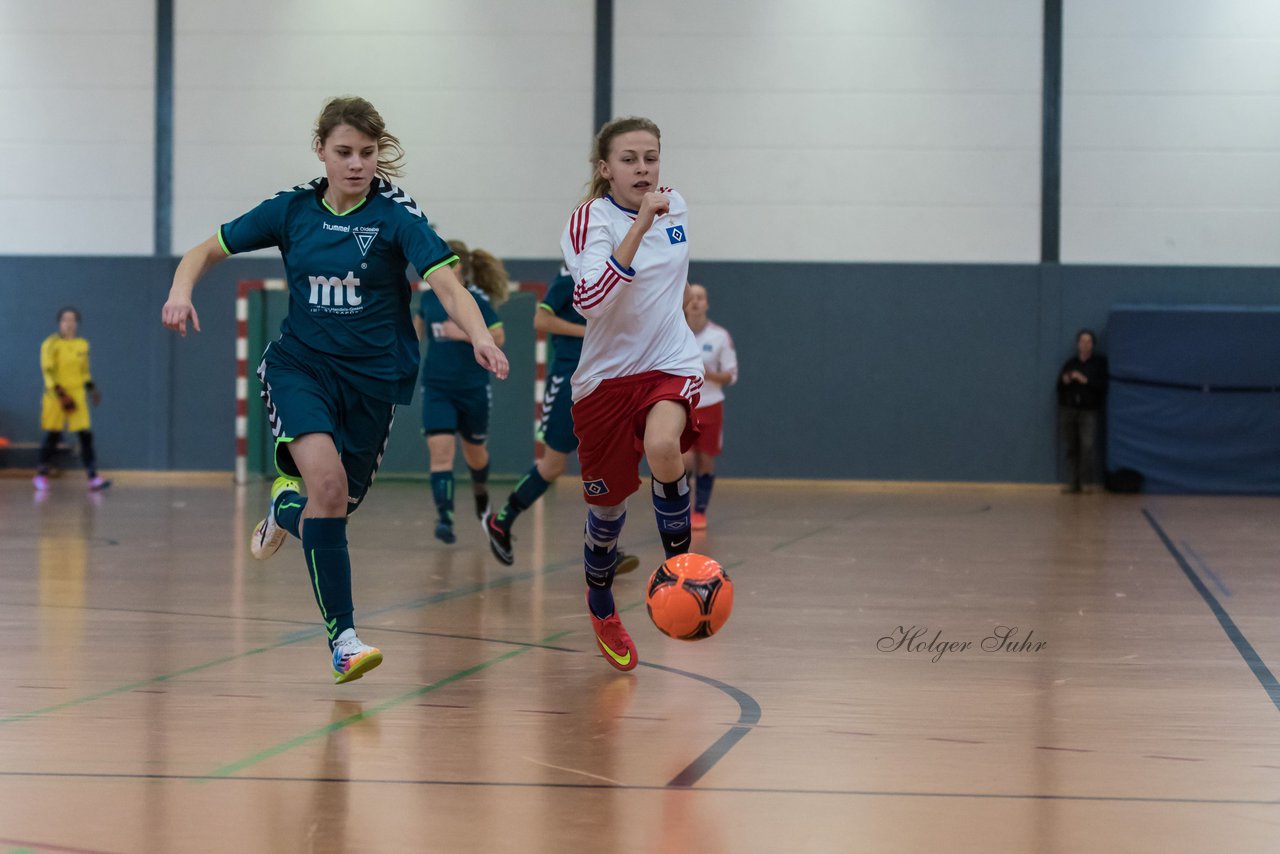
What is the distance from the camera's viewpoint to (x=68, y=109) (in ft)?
54.0

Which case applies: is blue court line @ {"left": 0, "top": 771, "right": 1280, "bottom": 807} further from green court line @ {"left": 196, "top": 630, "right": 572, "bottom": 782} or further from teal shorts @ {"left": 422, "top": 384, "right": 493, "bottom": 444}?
teal shorts @ {"left": 422, "top": 384, "right": 493, "bottom": 444}

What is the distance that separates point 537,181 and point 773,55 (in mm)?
2921

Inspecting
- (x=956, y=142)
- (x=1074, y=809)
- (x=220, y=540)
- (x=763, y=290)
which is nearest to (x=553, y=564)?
(x=220, y=540)

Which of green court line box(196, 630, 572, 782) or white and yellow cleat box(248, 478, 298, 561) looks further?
white and yellow cleat box(248, 478, 298, 561)

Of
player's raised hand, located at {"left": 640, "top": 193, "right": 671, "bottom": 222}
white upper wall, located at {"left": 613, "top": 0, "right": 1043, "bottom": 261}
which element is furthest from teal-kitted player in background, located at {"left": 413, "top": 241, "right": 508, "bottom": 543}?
white upper wall, located at {"left": 613, "top": 0, "right": 1043, "bottom": 261}

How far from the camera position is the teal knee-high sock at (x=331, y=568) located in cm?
448

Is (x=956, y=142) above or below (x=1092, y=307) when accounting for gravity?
above

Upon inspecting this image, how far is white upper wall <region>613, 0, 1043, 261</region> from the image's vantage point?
16078mm

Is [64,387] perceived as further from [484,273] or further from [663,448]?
[663,448]

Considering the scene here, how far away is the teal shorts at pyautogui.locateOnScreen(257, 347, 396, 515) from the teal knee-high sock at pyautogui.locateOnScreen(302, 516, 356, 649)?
191 mm

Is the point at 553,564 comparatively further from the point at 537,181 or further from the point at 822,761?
the point at 537,181

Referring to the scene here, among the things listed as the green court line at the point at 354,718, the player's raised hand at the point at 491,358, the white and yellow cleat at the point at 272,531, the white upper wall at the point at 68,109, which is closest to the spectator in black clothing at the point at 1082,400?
the white upper wall at the point at 68,109

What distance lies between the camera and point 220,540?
925 centimetres

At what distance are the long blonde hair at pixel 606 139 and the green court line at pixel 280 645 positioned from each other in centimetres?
193
